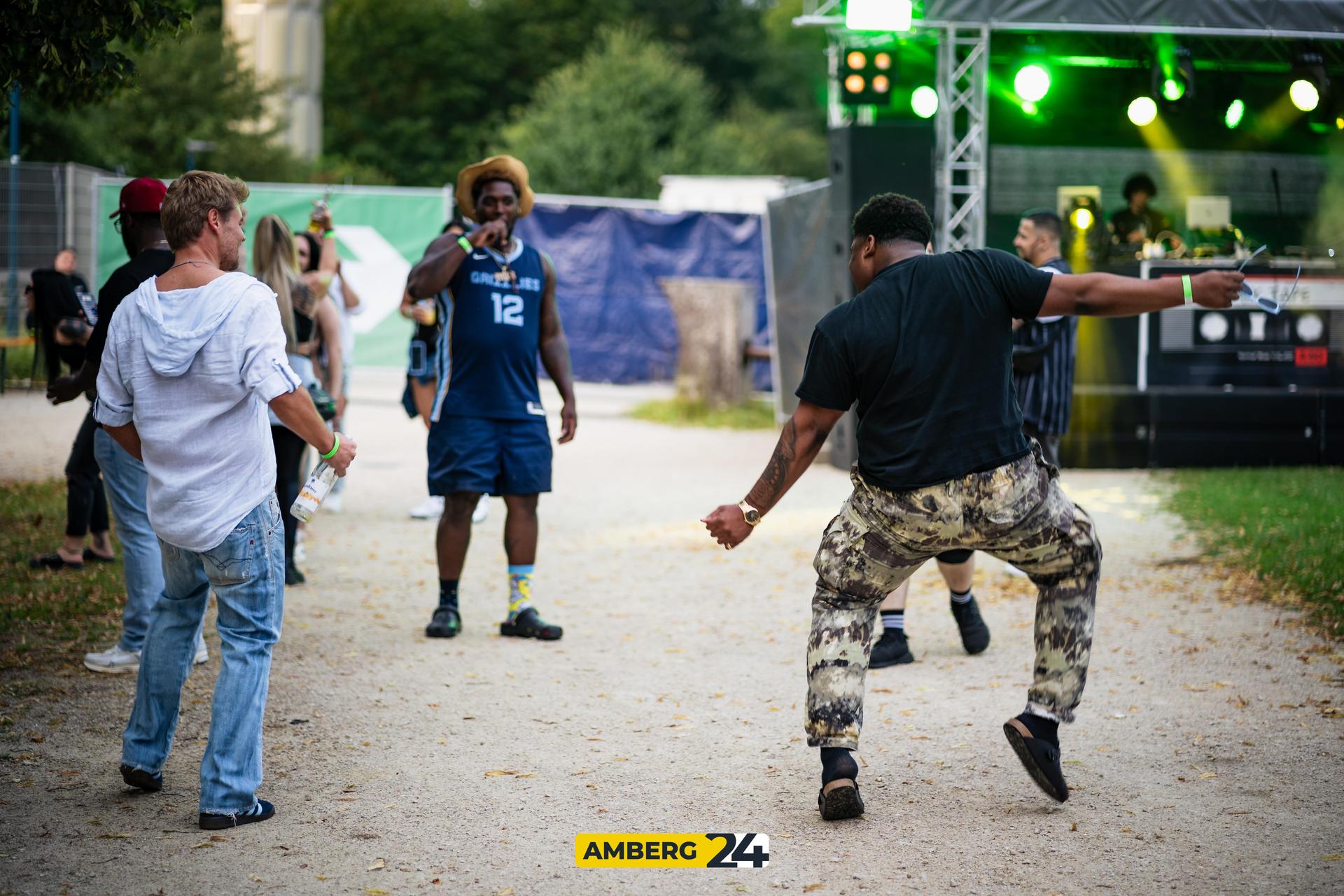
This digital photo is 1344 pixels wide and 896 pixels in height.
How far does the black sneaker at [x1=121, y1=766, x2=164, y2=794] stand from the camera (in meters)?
4.31

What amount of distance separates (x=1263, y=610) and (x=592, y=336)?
569 inches

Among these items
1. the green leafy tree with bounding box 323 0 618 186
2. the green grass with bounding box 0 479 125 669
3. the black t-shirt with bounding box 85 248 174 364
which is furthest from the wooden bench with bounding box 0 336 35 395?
the green leafy tree with bounding box 323 0 618 186

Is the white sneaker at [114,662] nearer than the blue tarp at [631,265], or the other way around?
the white sneaker at [114,662]

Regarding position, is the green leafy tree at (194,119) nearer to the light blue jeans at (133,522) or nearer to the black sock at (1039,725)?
the light blue jeans at (133,522)

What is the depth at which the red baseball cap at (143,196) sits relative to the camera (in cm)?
520

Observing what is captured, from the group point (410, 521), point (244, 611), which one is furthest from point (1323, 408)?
point (244, 611)

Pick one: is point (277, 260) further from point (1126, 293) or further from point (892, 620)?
point (1126, 293)

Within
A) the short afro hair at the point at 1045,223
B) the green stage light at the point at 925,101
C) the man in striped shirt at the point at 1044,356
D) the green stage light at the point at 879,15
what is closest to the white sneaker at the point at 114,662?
the man in striped shirt at the point at 1044,356

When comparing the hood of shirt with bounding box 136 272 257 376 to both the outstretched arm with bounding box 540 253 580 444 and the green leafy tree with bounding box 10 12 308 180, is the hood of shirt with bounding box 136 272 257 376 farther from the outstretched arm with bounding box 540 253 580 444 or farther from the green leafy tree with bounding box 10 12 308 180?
the green leafy tree with bounding box 10 12 308 180

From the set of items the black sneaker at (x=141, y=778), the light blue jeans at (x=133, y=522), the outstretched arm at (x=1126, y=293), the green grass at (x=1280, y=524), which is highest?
the outstretched arm at (x=1126, y=293)

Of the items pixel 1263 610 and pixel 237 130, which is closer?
pixel 1263 610

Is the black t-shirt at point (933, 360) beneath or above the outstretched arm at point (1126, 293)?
beneath

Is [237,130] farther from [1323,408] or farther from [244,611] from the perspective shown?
[244,611]

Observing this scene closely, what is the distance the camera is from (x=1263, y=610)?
284 inches
